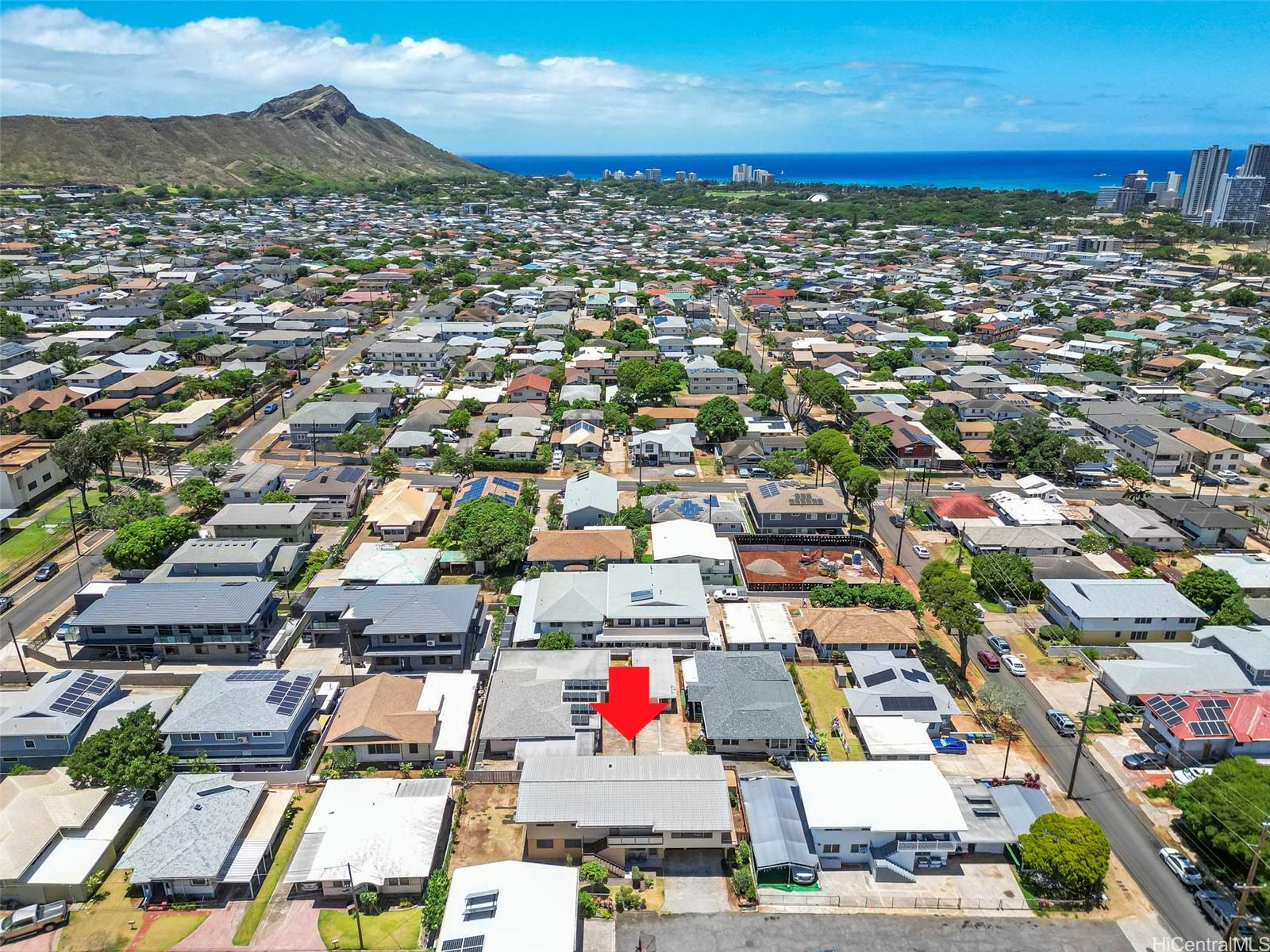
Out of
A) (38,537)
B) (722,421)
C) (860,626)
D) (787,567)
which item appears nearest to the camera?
(860,626)

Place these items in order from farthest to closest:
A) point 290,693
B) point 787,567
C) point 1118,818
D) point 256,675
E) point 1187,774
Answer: point 787,567 → point 256,675 → point 290,693 → point 1187,774 → point 1118,818

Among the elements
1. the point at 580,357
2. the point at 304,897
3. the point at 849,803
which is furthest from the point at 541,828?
the point at 580,357

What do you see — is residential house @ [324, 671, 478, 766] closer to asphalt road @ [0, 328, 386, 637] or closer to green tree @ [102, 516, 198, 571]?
green tree @ [102, 516, 198, 571]

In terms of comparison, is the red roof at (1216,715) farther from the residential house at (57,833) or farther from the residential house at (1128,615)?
the residential house at (57,833)

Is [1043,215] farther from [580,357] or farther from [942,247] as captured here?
[580,357]

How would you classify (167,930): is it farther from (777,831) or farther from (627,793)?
(777,831)

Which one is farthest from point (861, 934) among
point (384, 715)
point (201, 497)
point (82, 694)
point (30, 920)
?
point (201, 497)
